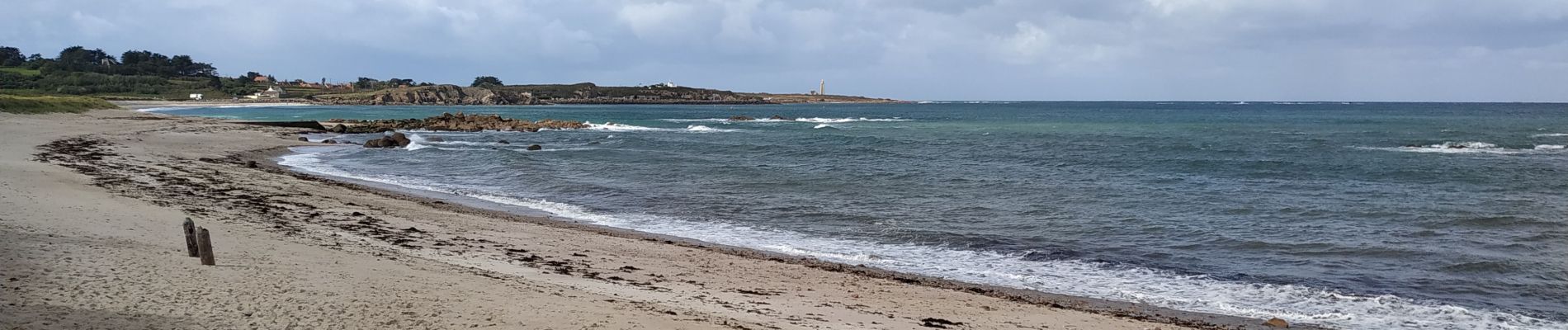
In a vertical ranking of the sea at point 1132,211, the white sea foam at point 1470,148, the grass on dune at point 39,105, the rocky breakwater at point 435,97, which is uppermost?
the grass on dune at point 39,105

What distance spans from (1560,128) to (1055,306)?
65850 millimetres

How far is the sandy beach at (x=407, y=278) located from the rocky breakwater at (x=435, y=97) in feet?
472

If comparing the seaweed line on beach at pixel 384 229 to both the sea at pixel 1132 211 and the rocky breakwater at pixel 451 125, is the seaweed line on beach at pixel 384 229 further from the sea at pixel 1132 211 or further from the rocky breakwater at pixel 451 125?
the rocky breakwater at pixel 451 125

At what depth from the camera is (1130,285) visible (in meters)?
11.2

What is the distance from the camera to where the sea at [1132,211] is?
10.9 meters

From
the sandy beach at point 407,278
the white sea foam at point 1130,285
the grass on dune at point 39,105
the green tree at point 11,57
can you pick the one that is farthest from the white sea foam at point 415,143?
the green tree at point 11,57

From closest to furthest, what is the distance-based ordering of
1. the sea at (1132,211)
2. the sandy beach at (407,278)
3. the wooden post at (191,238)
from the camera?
1. the sandy beach at (407,278)
2. the wooden post at (191,238)
3. the sea at (1132,211)

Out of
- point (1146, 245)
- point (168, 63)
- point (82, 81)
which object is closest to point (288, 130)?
point (1146, 245)

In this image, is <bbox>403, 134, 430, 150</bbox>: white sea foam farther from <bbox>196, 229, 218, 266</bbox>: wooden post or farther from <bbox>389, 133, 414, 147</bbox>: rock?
<bbox>196, 229, 218, 266</bbox>: wooden post

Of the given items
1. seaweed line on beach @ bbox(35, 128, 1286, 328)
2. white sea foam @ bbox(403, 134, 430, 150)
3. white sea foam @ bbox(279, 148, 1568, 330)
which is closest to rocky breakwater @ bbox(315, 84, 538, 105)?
white sea foam @ bbox(403, 134, 430, 150)

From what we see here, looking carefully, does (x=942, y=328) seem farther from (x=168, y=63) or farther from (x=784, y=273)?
(x=168, y=63)

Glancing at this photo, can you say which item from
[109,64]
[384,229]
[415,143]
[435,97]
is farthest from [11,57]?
[384,229]

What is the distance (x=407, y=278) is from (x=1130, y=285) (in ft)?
26.8

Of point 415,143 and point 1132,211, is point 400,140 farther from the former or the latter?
point 1132,211
